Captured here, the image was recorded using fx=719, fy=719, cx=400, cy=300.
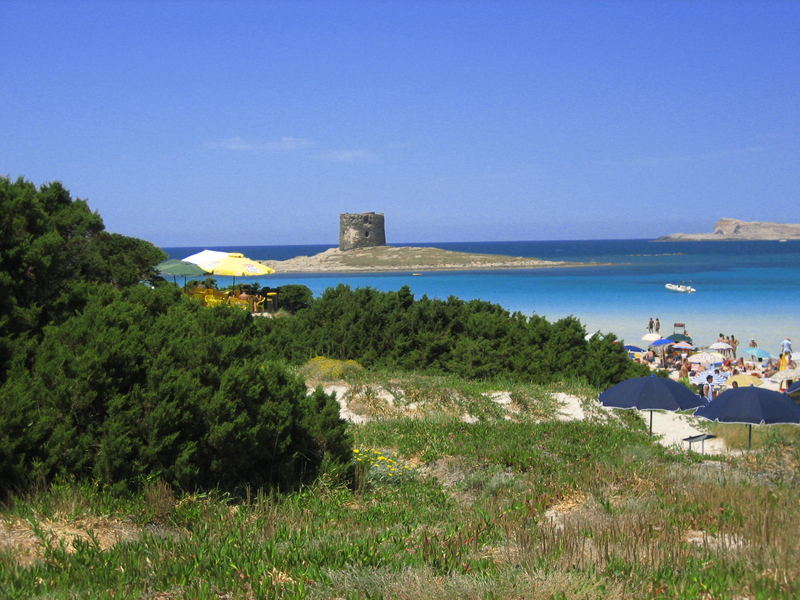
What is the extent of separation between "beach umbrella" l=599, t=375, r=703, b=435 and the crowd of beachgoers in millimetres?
7199

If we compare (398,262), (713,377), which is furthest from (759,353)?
(398,262)

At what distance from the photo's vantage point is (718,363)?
2358cm

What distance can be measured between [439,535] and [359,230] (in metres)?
111

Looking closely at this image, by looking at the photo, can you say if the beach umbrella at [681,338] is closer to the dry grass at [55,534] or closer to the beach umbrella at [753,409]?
the beach umbrella at [753,409]

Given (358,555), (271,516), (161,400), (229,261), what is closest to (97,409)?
(161,400)

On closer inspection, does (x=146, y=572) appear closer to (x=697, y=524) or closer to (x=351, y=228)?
(x=697, y=524)

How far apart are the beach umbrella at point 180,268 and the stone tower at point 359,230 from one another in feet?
284

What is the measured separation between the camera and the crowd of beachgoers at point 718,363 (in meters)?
20.2

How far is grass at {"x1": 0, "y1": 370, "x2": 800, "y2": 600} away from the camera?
356 cm

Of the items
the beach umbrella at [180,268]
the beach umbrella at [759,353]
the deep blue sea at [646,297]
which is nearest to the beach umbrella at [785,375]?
the beach umbrella at [759,353]

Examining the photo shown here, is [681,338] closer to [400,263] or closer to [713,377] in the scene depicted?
[713,377]

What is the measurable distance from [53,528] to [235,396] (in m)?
1.79

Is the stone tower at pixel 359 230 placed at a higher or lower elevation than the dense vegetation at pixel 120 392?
higher

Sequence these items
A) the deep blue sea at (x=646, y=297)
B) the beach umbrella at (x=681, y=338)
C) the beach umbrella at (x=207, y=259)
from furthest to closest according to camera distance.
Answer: the deep blue sea at (x=646, y=297)
the beach umbrella at (x=681, y=338)
the beach umbrella at (x=207, y=259)
